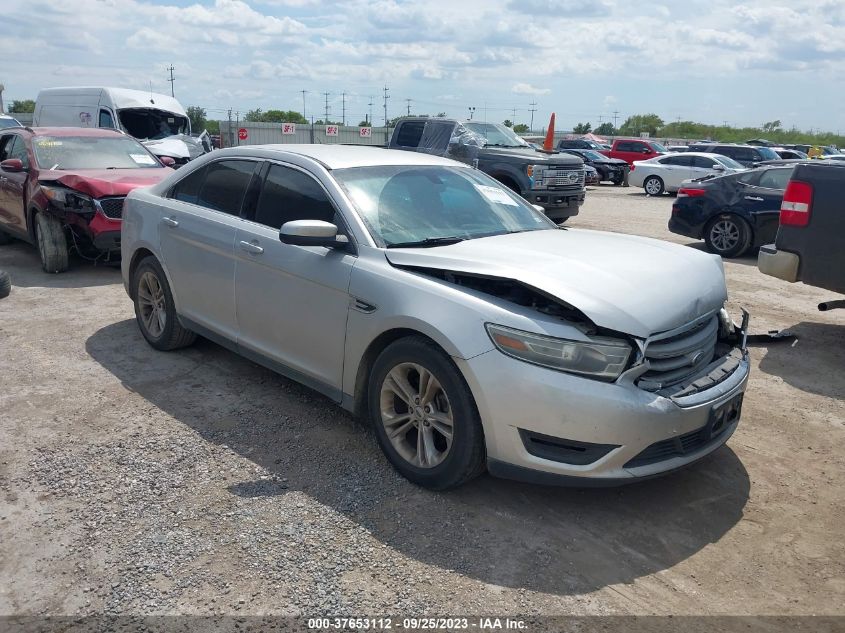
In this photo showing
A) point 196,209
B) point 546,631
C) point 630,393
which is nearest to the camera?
point 546,631

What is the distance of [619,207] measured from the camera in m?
19.9

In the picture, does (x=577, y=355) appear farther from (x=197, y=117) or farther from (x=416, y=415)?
(x=197, y=117)

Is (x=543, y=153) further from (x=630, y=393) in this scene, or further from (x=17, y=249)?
(x=630, y=393)

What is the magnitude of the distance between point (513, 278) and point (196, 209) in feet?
9.35

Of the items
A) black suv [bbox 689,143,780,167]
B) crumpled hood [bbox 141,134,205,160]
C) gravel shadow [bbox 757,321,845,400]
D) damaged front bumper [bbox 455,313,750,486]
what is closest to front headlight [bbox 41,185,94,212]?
damaged front bumper [bbox 455,313,750,486]

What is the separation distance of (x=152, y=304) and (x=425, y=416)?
321 centimetres

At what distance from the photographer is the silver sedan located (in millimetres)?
3422

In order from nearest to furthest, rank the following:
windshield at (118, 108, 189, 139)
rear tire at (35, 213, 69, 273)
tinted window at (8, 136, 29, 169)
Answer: rear tire at (35, 213, 69, 273), tinted window at (8, 136, 29, 169), windshield at (118, 108, 189, 139)

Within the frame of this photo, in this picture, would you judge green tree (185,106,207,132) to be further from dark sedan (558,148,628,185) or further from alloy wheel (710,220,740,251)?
alloy wheel (710,220,740,251)

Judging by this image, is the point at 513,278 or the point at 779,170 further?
the point at 779,170

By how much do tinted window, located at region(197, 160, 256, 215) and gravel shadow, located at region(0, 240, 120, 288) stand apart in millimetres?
3671

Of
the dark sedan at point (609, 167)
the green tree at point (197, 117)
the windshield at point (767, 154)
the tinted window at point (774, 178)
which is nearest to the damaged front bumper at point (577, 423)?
the tinted window at point (774, 178)

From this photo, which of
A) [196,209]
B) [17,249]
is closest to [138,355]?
[196,209]

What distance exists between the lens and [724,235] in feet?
37.8
